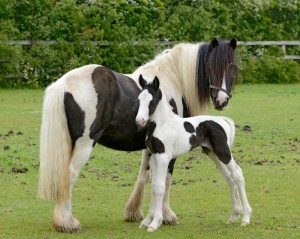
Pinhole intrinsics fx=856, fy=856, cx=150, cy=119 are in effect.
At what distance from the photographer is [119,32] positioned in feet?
90.2

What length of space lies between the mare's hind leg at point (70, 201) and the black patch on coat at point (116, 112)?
0.13 m

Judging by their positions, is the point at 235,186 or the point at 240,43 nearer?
the point at 235,186

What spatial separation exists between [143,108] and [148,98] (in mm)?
129

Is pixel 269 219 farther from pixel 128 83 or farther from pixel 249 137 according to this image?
pixel 249 137

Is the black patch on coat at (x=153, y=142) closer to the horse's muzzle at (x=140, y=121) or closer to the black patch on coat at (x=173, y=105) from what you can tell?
the horse's muzzle at (x=140, y=121)

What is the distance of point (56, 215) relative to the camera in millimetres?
8500

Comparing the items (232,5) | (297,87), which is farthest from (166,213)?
(232,5)

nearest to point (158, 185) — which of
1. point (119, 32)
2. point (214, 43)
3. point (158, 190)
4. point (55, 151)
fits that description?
point (158, 190)

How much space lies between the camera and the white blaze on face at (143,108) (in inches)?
332

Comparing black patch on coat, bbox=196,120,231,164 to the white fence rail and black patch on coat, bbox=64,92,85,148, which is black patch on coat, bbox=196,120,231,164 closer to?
black patch on coat, bbox=64,92,85,148

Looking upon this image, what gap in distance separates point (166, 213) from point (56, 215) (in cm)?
128

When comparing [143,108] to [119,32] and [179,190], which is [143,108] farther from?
[119,32]

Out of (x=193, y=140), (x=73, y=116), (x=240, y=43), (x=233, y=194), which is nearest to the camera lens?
(x=73, y=116)

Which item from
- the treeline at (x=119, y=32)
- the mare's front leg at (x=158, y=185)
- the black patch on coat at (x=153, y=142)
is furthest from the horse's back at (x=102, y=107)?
the treeline at (x=119, y=32)
